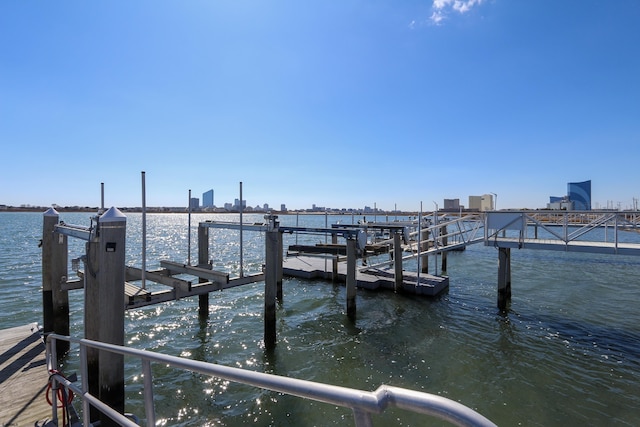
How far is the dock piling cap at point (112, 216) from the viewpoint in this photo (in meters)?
4.78

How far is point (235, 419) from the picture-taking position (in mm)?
6816

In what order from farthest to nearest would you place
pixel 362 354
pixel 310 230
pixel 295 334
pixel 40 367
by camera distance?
1. pixel 310 230
2. pixel 295 334
3. pixel 362 354
4. pixel 40 367

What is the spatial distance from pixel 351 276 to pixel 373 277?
5272 millimetres

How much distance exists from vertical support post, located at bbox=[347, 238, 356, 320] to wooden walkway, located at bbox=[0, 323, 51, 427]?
8.67m

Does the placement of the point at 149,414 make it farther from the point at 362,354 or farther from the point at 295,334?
the point at 295,334

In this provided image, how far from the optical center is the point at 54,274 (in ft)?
27.8

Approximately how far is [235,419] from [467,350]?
6993 mm

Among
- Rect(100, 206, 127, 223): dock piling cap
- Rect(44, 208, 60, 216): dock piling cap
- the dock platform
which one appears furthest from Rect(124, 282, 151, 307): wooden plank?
the dock platform

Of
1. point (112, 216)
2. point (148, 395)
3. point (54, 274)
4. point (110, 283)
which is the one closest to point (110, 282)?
point (110, 283)

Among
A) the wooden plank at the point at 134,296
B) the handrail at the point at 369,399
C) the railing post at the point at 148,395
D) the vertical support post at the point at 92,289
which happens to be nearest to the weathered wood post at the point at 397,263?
the wooden plank at the point at 134,296

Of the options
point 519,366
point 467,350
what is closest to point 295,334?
point 467,350

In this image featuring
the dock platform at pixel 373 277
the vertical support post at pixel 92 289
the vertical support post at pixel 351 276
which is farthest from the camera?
the dock platform at pixel 373 277

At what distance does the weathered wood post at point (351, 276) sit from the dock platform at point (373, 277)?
3.99 metres

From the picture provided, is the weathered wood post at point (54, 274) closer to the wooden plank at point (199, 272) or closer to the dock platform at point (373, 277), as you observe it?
the wooden plank at point (199, 272)
